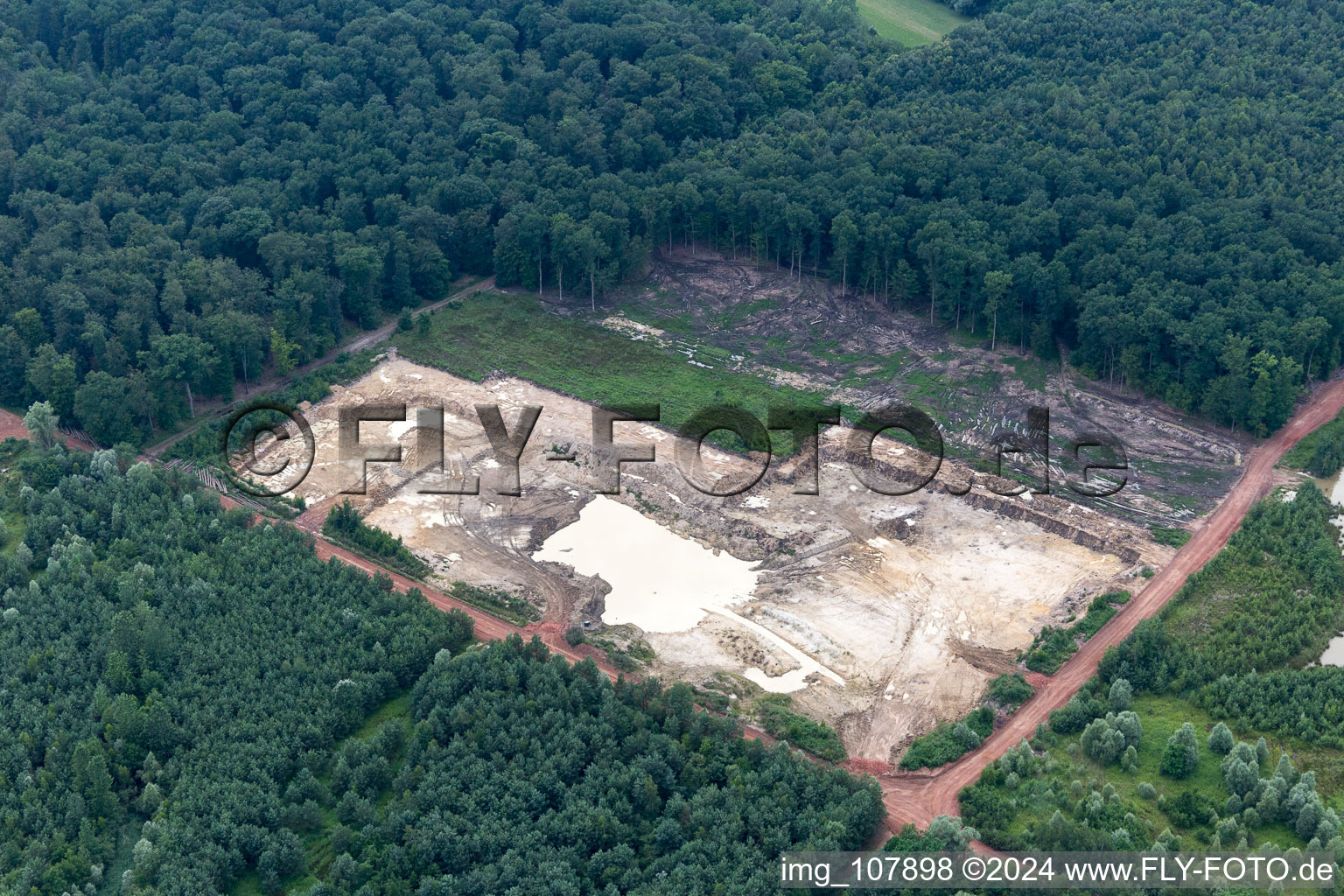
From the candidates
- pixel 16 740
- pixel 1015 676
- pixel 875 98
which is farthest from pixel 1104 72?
pixel 16 740

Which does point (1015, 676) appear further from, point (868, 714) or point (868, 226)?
point (868, 226)

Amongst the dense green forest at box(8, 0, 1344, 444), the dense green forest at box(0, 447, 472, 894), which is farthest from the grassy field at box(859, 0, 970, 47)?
the dense green forest at box(0, 447, 472, 894)

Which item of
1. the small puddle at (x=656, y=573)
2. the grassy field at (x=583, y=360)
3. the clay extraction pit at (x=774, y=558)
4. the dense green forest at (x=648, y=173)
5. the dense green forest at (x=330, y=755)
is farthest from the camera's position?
the grassy field at (x=583, y=360)

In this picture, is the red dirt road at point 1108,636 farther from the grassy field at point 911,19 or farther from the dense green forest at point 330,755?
the grassy field at point 911,19

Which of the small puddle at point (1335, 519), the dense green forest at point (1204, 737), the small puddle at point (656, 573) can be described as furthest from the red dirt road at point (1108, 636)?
the small puddle at point (656, 573)

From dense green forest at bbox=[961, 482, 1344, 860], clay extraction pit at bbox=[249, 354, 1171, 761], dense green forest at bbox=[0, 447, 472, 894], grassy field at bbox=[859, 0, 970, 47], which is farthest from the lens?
grassy field at bbox=[859, 0, 970, 47]

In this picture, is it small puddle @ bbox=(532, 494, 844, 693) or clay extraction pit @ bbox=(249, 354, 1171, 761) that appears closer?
clay extraction pit @ bbox=(249, 354, 1171, 761)

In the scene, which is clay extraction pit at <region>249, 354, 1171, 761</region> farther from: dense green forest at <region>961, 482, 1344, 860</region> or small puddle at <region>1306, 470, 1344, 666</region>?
small puddle at <region>1306, 470, 1344, 666</region>
